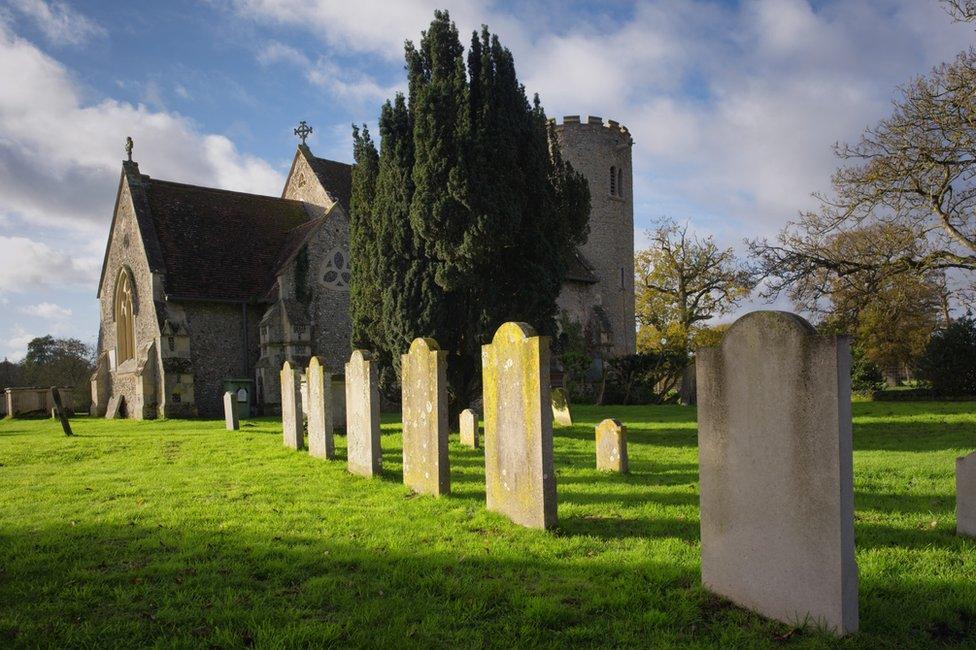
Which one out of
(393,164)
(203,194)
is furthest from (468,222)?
(203,194)

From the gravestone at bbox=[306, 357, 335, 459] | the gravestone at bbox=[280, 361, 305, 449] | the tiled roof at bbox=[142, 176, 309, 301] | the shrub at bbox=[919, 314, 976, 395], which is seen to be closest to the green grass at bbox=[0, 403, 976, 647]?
the gravestone at bbox=[306, 357, 335, 459]

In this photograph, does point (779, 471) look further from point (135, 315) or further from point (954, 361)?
point (954, 361)

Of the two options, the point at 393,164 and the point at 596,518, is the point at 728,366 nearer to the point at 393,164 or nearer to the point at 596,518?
the point at 596,518

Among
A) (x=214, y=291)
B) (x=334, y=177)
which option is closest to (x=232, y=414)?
(x=214, y=291)

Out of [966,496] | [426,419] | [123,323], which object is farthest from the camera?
[123,323]

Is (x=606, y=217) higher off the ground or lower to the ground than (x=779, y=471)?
higher

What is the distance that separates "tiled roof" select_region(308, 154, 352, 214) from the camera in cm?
2441

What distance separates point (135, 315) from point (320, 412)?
14.6 metres

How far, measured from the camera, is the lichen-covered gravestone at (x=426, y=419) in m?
6.85

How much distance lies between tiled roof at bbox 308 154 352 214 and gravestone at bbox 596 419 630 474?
57.1 ft

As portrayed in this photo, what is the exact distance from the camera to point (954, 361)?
22016mm

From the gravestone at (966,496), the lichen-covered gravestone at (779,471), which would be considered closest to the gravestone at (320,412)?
the lichen-covered gravestone at (779,471)

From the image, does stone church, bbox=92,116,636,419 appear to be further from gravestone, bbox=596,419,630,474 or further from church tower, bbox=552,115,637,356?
gravestone, bbox=596,419,630,474

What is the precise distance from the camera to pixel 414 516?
19.9 feet
